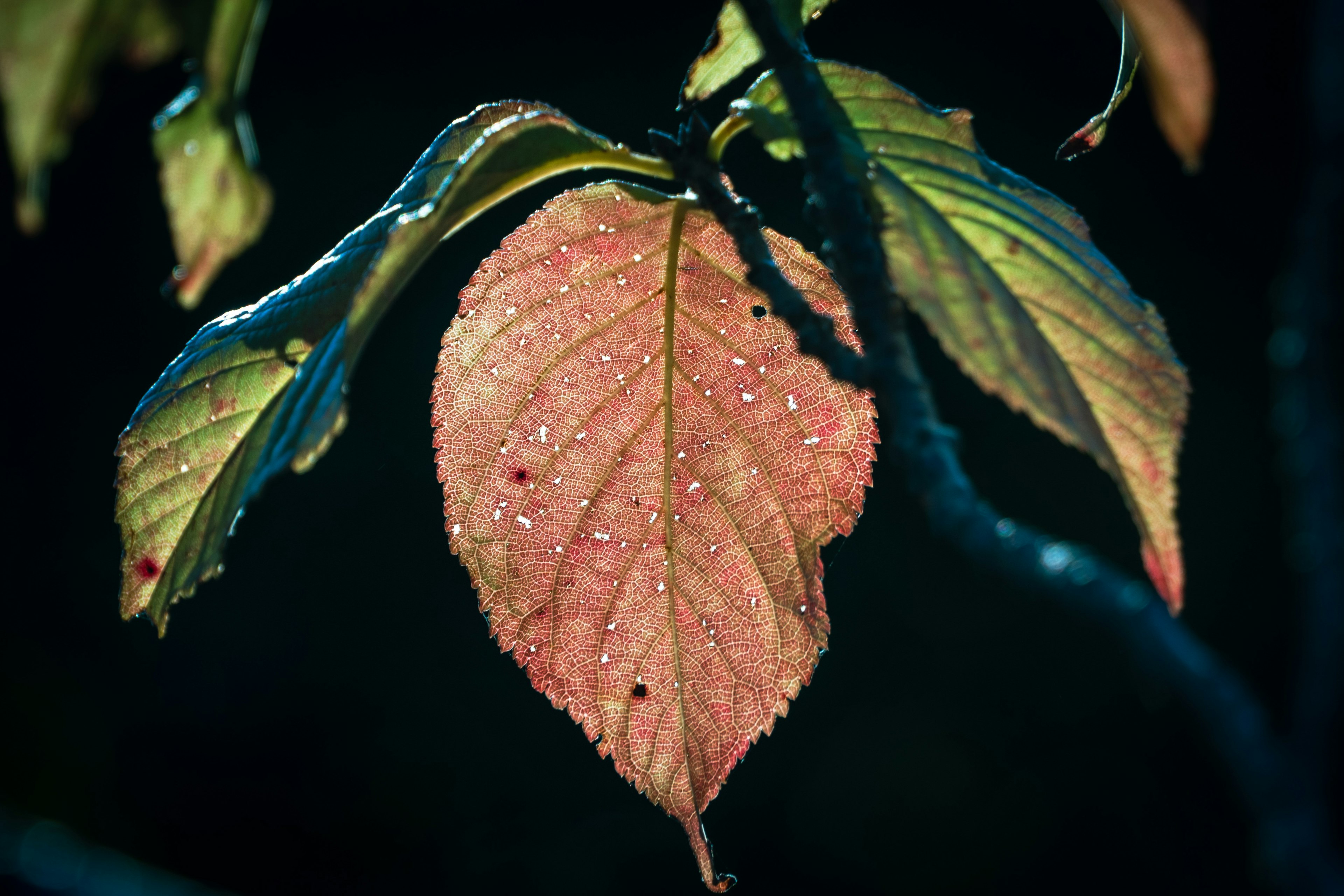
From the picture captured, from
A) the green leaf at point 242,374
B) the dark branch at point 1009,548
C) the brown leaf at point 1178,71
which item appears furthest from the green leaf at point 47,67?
the brown leaf at point 1178,71

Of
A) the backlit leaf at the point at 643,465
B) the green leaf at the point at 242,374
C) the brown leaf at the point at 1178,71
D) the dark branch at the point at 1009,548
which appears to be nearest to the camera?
the dark branch at the point at 1009,548

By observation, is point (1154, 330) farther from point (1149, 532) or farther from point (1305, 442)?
point (1305, 442)

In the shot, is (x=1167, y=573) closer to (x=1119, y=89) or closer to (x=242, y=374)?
(x=1119, y=89)

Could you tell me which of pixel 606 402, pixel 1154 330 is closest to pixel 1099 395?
pixel 1154 330

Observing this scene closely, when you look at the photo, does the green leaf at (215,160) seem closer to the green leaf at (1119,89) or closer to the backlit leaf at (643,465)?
the backlit leaf at (643,465)

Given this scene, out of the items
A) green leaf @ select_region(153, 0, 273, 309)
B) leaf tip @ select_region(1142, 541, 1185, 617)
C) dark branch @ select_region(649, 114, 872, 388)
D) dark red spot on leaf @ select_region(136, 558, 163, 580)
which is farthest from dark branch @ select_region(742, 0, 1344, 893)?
dark red spot on leaf @ select_region(136, 558, 163, 580)

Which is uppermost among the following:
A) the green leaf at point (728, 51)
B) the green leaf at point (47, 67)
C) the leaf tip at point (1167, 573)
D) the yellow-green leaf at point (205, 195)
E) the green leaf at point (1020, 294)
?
the green leaf at point (47, 67)
